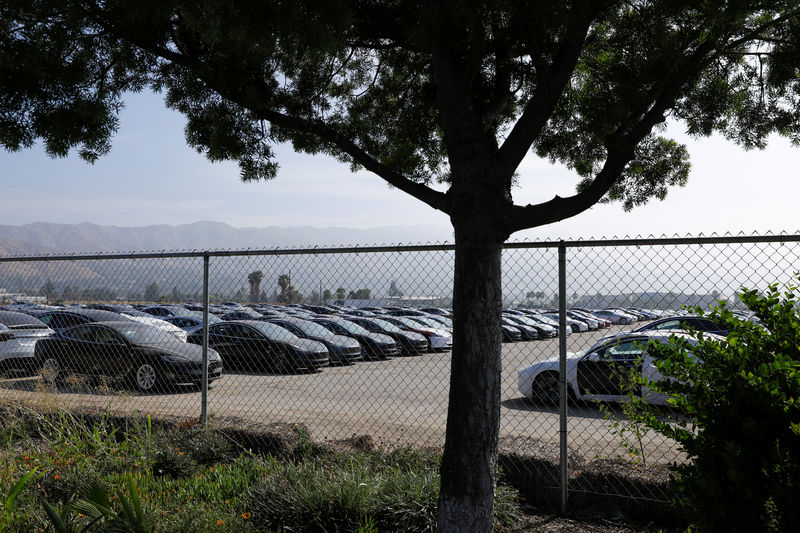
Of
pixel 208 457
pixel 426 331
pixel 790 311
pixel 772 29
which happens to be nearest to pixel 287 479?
pixel 208 457

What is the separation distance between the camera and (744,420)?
2447 mm

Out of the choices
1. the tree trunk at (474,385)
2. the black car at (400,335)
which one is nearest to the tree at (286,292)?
the tree trunk at (474,385)

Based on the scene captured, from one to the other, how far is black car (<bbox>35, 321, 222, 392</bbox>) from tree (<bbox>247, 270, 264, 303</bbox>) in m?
3.25

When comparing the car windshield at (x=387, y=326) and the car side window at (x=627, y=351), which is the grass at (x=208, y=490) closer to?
the car side window at (x=627, y=351)

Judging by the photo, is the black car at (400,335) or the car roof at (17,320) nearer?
the car roof at (17,320)

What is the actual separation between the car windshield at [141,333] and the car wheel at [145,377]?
468mm

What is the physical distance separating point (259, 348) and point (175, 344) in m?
2.72

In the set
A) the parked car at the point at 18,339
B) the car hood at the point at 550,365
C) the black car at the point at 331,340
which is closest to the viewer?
the car hood at the point at 550,365

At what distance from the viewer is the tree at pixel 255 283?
24.9 ft

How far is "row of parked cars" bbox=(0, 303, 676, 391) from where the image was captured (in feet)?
37.4

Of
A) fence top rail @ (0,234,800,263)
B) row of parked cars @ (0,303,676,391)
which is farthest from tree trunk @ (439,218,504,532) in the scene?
row of parked cars @ (0,303,676,391)

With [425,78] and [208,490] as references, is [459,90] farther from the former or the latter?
[208,490]

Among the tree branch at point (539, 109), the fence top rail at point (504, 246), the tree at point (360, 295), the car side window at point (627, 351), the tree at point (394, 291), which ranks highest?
the tree branch at point (539, 109)

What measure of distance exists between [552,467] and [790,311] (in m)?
2.90
